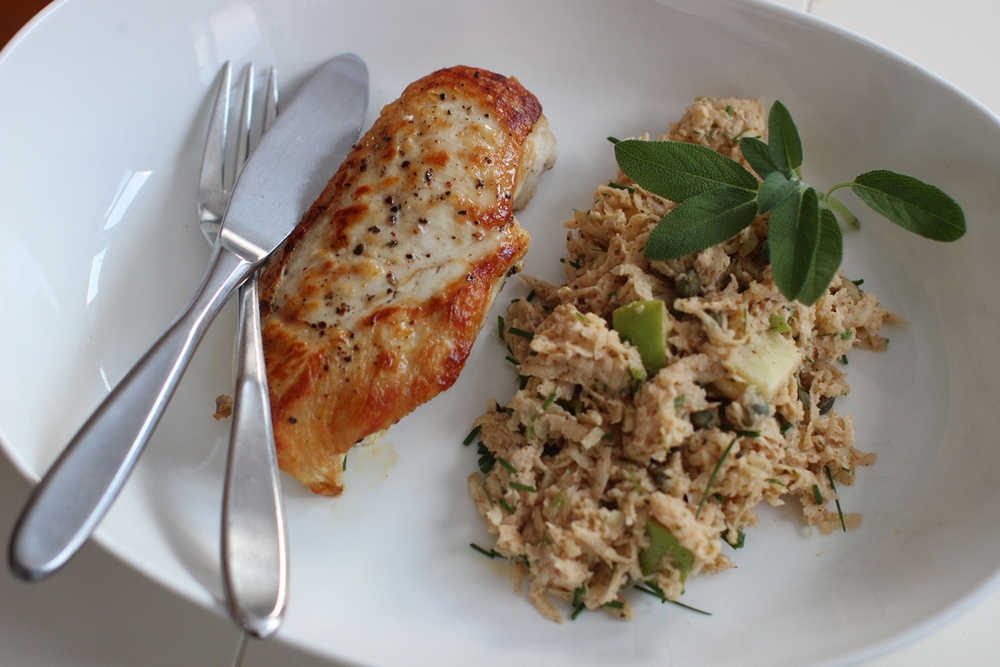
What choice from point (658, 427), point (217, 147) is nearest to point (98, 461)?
point (217, 147)

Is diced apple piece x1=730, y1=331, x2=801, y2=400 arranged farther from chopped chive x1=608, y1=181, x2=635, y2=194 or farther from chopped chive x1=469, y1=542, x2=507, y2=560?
chopped chive x1=469, y1=542, x2=507, y2=560

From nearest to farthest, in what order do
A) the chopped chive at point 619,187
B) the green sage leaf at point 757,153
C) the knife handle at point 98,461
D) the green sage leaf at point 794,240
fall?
the knife handle at point 98,461, the green sage leaf at point 794,240, the green sage leaf at point 757,153, the chopped chive at point 619,187

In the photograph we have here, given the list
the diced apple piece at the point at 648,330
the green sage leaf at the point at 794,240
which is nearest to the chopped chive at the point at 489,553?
the diced apple piece at the point at 648,330

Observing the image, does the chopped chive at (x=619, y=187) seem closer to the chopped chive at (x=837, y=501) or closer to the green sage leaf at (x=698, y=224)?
the green sage leaf at (x=698, y=224)

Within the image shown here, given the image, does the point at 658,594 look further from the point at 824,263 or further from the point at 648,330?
the point at 824,263

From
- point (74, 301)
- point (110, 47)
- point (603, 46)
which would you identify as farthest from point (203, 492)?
point (603, 46)

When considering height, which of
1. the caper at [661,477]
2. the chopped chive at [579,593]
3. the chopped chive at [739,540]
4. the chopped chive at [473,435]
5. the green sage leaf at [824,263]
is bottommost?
the chopped chive at [579,593]

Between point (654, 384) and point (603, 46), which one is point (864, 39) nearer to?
point (603, 46)
